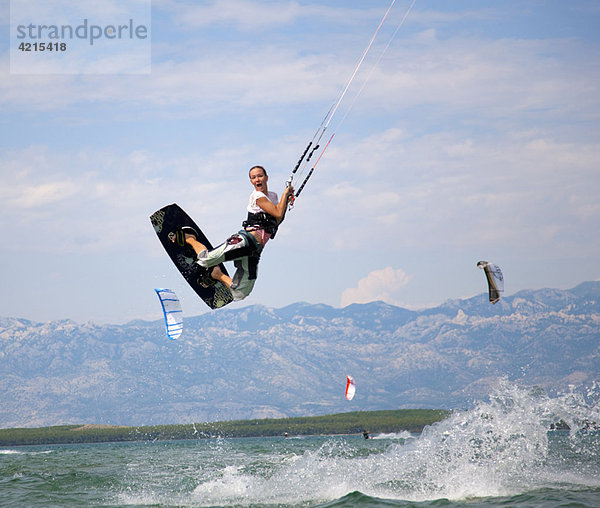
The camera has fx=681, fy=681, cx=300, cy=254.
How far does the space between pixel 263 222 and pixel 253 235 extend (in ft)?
0.83

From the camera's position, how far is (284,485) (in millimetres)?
15320

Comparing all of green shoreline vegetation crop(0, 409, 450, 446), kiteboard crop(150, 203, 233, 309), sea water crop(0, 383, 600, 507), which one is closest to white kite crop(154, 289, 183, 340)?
kiteboard crop(150, 203, 233, 309)

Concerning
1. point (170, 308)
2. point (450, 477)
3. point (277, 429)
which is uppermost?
point (170, 308)

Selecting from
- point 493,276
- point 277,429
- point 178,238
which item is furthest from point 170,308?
point 277,429

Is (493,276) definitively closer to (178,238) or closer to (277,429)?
(178,238)

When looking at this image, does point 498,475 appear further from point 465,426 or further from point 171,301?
point 171,301

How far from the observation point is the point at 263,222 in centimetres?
1037

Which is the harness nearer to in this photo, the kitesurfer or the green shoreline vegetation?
the kitesurfer

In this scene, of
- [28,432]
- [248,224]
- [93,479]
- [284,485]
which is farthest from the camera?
[28,432]

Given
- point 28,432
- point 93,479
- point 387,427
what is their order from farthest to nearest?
point 28,432
point 387,427
point 93,479

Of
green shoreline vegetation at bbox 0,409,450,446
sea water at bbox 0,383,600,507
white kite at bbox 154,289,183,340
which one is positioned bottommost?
green shoreline vegetation at bbox 0,409,450,446

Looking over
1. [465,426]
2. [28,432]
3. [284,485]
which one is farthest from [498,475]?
[28,432]

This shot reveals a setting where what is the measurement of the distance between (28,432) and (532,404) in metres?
174

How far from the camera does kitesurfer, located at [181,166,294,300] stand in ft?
33.6
